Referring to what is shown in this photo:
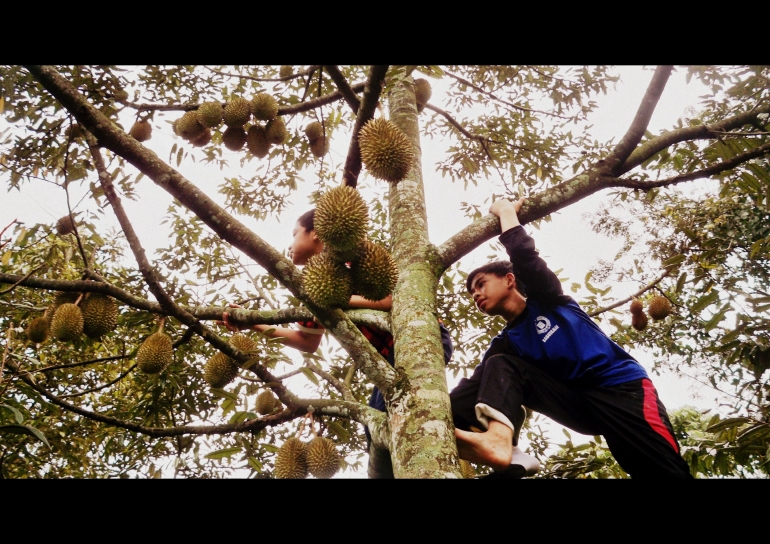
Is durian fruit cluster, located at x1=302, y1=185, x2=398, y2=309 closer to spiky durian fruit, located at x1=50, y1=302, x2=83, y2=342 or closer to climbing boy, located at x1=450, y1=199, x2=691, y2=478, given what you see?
climbing boy, located at x1=450, y1=199, x2=691, y2=478

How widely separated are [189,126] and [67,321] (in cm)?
121

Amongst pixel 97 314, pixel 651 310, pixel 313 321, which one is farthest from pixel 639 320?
pixel 97 314

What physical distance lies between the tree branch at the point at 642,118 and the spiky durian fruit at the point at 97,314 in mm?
2397

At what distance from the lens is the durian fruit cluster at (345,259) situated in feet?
5.01

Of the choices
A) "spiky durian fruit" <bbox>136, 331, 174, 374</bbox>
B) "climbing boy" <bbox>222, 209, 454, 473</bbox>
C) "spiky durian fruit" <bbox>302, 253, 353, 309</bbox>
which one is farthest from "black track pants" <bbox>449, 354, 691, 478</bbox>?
"spiky durian fruit" <bbox>136, 331, 174, 374</bbox>

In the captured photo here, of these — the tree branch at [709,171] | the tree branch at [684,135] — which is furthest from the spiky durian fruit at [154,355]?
the tree branch at [684,135]

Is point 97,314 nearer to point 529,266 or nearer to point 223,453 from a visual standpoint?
point 223,453

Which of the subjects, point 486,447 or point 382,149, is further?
point 382,149

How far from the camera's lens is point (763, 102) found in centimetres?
201

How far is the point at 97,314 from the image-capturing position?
212cm
